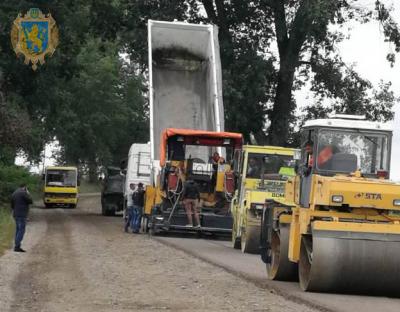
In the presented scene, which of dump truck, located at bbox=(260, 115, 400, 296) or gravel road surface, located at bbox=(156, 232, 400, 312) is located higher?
dump truck, located at bbox=(260, 115, 400, 296)

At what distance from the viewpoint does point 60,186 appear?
190 feet

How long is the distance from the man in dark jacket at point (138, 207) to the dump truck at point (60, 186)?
26277 millimetres

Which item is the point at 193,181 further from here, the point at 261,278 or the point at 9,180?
the point at 9,180

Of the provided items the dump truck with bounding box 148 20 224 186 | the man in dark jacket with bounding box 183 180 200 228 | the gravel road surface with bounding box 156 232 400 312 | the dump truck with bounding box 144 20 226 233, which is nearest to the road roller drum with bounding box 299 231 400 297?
the gravel road surface with bounding box 156 232 400 312

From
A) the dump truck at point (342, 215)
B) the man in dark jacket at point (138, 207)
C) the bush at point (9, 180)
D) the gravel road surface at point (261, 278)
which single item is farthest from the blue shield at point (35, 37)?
the dump truck at point (342, 215)

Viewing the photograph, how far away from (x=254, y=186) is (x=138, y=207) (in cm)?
684

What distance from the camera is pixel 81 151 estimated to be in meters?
81.3

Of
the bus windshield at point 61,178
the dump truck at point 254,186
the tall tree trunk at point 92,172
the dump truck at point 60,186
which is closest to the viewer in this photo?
the dump truck at point 254,186

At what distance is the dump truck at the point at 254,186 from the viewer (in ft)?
78.3

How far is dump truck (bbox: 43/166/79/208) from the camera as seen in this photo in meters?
57.8

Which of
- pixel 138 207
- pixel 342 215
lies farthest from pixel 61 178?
pixel 342 215

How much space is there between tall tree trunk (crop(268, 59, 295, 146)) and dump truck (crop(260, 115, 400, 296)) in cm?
2622

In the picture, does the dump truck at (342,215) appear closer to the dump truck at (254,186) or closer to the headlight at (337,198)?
the headlight at (337,198)

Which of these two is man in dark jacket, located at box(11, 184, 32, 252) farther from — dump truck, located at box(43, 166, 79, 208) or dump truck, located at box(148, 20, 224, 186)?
dump truck, located at box(43, 166, 79, 208)
